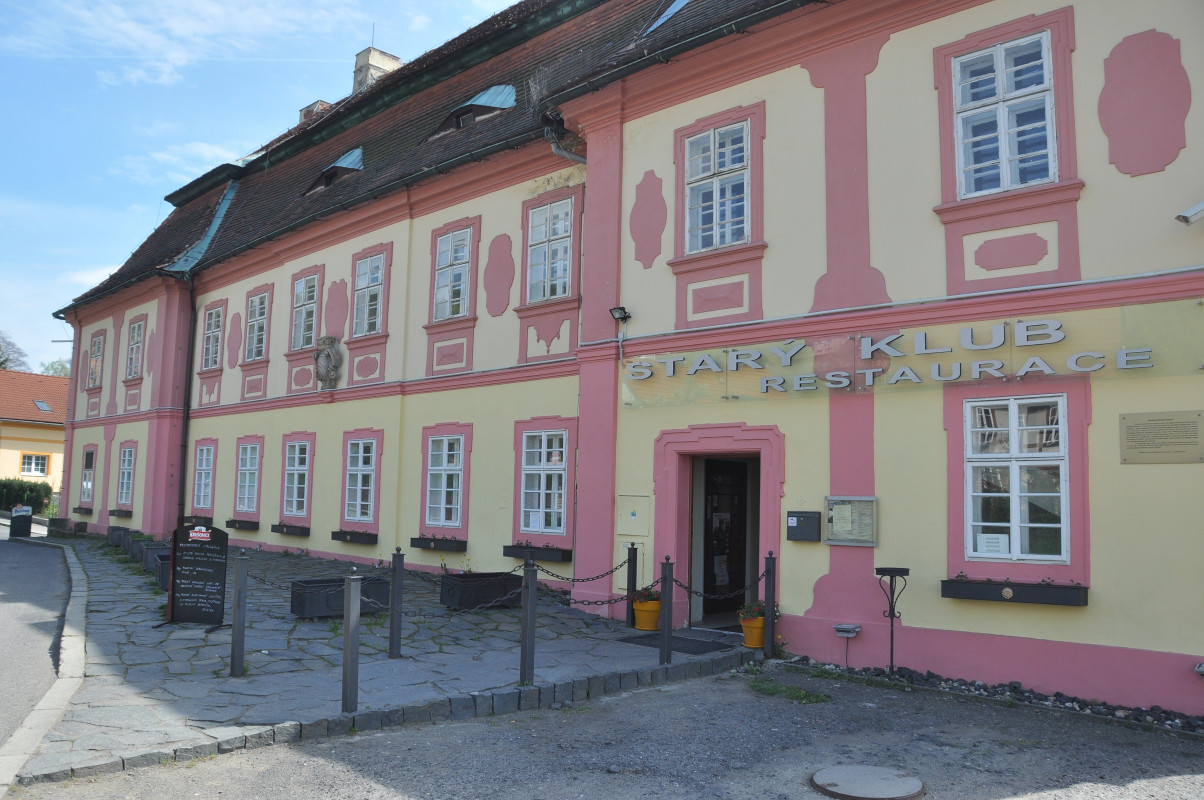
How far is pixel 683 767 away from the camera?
6.23 m

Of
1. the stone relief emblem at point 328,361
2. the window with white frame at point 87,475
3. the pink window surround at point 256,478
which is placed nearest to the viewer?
the stone relief emblem at point 328,361

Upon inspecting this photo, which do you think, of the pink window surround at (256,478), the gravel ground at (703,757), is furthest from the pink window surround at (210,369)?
the gravel ground at (703,757)

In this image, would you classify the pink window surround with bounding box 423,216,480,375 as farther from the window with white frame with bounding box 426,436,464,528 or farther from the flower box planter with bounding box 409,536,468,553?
the flower box planter with bounding box 409,536,468,553

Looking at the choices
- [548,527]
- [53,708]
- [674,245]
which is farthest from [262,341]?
[53,708]

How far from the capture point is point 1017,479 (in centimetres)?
867

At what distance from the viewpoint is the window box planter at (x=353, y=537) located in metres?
17.0

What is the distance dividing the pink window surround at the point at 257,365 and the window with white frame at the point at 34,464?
106 feet

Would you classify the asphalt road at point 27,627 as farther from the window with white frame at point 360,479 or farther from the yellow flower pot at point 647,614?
the yellow flower pot at point 647,614

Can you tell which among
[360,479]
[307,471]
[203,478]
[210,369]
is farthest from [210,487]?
[360,479]

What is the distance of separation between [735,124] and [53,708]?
8991 mm

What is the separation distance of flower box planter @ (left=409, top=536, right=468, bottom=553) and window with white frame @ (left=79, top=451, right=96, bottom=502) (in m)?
16.8

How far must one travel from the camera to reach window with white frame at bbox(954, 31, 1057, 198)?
891 centimetres

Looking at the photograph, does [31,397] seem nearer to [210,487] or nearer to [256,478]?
[210,487]

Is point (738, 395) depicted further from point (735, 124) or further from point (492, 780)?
point (492, 780)
